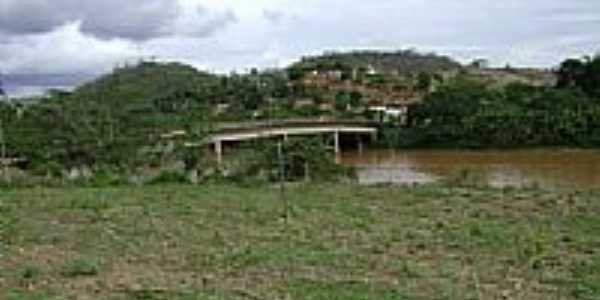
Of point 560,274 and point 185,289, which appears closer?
point 185,289

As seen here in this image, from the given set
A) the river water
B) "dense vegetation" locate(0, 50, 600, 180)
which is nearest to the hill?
"dense vegetation" locate(0, 50, 600, 180)

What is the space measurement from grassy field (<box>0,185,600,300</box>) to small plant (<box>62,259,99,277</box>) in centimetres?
1

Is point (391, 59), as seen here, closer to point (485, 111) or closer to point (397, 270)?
point (485, 111)

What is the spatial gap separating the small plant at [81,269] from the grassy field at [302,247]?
15mm

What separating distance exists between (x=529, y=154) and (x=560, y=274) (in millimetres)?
38329

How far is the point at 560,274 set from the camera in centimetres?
756

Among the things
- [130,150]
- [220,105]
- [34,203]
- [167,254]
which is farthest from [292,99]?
[167,254]

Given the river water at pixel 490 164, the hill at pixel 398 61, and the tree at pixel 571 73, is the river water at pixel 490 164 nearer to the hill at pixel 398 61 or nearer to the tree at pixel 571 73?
the tree at pixel 571 73

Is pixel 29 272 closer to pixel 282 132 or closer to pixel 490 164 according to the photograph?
pixel 490 164

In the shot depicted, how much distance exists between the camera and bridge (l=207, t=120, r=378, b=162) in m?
44.7

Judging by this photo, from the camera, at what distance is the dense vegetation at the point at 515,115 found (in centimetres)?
4816

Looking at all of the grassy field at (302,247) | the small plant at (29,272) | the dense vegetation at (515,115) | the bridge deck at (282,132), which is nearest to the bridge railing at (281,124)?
the bridge deck at (282,132)

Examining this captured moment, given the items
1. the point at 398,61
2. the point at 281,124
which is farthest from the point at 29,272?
the point at 398,61

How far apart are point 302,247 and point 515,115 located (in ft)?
139
